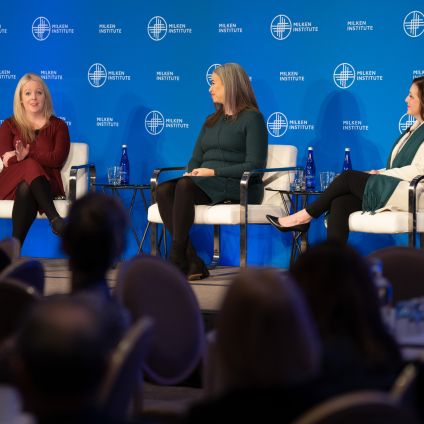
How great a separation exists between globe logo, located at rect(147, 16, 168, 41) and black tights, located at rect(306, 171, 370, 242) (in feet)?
6.64

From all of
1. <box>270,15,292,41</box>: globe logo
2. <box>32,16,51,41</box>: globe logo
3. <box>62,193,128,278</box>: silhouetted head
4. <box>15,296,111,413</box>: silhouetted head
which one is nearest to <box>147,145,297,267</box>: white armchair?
<box>270,15,292,41</box>: globe logo

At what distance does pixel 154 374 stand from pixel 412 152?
3299 millimetres

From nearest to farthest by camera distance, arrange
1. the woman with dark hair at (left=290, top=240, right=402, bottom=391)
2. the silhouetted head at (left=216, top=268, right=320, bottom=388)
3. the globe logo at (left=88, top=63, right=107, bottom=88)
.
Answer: the silhouetted head at (left=216, top=268, right=320, bottom=388) → the woman with dark hair at (left=290, top=240, right=402, bottom=391) → the globe logo at (left=88, top=63, right=107, bottom=88)

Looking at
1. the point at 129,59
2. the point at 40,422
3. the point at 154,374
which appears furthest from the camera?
the point at 129,59

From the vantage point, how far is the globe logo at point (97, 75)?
6828 millimetres

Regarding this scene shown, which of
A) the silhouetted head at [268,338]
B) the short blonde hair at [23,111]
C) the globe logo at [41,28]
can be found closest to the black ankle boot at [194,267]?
the short blonde hair at [23,111]

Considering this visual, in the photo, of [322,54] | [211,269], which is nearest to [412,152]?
[322,54]

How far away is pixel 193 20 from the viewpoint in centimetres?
658

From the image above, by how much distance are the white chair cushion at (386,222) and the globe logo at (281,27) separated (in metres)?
1.71

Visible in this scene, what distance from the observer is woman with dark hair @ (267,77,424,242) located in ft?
17.0

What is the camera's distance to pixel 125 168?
21.3 ft

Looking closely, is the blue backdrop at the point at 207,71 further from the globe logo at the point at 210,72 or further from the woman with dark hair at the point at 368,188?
the woman with dark hair at the point at 368,188

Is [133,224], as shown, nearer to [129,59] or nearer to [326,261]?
[129,59]

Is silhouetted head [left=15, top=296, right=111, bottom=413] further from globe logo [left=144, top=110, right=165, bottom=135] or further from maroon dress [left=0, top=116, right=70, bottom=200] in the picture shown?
globe logo [left=144, top=110, right=165, bottom=135]
